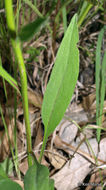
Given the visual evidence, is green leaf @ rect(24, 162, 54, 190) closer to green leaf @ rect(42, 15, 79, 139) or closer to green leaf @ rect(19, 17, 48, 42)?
green leaf @ rect(42, 15, 79, 139)

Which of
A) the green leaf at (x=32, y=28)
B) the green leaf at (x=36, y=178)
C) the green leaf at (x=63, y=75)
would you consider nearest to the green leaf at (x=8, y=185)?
the green leaf at (x=36, y=178)

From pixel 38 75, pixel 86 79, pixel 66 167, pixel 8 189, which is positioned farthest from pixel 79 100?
pixel 8 189

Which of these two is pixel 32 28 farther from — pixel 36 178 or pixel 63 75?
pixel 36 178

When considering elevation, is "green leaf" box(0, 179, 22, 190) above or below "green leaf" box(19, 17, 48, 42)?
below

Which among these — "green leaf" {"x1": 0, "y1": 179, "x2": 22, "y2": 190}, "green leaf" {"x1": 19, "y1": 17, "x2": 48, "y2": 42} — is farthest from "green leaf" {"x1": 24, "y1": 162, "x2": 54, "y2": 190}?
"green leaf" {"x1": 19, "y1": 17, "x2": 48, "y2": 42}

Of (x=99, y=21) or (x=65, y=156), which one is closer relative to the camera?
(x=65, y=156)

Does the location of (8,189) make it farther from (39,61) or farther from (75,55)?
(39,61)
